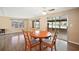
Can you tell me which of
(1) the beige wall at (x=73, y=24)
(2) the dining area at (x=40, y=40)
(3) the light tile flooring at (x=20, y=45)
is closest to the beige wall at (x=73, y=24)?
(1) the beige wall at (x=73, y=24)

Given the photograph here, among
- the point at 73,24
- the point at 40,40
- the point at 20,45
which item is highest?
the point at 73,24

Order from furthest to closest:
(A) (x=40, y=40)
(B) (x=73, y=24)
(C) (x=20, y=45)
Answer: (B) (x=73, y=24) < (C) (x=20, y=45) < (A) (x=40, y=40)

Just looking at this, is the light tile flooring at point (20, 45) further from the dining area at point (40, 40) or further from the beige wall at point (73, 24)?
the beige wall at point (73, 24)

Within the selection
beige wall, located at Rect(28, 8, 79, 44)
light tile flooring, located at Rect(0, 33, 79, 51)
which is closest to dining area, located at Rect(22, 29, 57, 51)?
light tile flooring, located at Rect(0, 33, 79, 51)

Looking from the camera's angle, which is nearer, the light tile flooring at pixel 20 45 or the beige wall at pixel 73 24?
the light tile flooring at pixel 20 45

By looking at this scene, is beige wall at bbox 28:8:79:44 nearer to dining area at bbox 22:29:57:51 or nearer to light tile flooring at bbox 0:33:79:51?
light tile flooring at bbox 0:33:79:51

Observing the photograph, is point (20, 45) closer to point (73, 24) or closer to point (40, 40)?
point (40, 40)

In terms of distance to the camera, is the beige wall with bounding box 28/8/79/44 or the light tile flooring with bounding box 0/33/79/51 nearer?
the light tile flooring with bounding box 0/33/79/51

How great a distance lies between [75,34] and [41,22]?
2.24m

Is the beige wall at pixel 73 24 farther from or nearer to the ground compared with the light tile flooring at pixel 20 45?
farther from the ground

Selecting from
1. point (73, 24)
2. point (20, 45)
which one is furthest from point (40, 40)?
point (73, 24)

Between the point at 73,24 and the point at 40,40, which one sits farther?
the point at 73,24
